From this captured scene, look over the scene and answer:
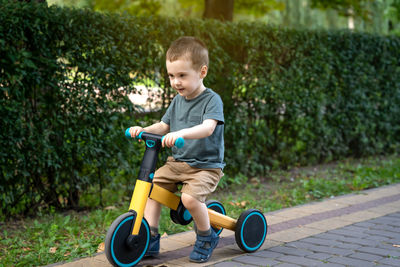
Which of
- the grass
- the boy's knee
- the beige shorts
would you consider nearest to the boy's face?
the beige shorts

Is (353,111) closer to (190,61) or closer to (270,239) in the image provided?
(270,239)

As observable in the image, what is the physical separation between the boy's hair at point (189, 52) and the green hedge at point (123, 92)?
1.93 metres

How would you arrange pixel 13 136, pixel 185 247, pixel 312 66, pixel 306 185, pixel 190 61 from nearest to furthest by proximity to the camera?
pixel 190 61
pixel 185 247
pixel 13 136
pixel 306 185
pixel 312 66

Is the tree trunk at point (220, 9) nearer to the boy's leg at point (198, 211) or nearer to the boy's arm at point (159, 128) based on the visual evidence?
the boy's arm at point (159, 128)

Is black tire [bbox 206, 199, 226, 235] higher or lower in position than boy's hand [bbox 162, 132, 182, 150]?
lower

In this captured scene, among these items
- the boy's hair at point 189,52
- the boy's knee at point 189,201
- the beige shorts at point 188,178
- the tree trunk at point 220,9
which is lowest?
the boy's knee at point 189,201

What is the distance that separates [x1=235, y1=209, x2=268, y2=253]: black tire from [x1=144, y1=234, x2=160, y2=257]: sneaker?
0.58 metres

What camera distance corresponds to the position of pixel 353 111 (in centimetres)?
855

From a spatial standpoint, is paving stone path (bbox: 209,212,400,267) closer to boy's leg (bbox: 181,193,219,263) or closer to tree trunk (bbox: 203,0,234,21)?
boy's leg (bbox: 181,193,219,263)

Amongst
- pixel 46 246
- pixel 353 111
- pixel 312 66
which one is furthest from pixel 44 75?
pixel 353 111

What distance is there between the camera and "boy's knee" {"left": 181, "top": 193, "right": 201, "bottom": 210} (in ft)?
11.5

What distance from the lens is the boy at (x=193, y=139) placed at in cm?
344

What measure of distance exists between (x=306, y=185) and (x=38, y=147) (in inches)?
131

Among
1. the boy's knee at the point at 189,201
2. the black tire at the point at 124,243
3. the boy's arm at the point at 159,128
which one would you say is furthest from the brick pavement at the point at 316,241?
the boy's arm at the point at 159,128
